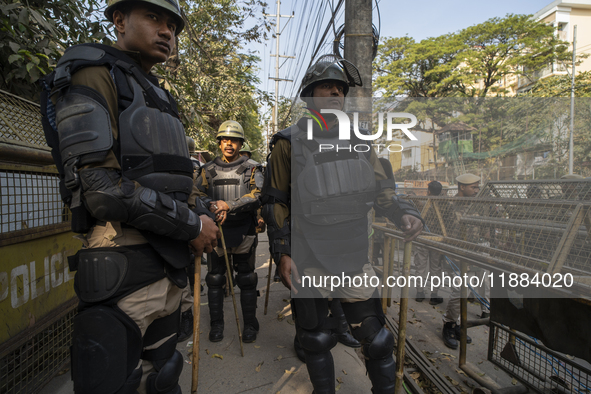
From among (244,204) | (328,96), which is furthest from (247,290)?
(328,96)

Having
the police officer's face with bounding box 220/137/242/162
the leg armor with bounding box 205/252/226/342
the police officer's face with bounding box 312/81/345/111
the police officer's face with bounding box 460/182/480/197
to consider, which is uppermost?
the police officer's face with bounding box 312/81/345/111

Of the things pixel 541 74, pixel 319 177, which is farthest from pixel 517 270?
pixel 541 74

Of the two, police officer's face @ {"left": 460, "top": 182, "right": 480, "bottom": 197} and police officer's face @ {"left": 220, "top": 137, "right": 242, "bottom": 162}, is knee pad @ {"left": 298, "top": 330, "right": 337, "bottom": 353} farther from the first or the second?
police officer's face @ {"left": 460, "top": 182, "right": 480, "bottom": 197}

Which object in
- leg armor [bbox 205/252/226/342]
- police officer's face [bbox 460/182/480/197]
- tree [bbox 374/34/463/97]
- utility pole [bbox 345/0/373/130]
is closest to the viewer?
leg armor [bbox 205/252/226/342]

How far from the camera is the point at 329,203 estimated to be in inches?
80.0

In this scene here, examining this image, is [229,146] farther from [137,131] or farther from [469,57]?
[469,57]

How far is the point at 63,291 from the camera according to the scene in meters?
2.42

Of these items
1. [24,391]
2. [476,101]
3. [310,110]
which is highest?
[476,101]

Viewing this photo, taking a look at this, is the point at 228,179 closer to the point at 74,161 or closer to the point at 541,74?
the point at 74,161

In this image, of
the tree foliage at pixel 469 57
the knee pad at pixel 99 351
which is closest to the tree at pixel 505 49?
the tree foliage at pixel 469 57

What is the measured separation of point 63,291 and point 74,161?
5.60 feet

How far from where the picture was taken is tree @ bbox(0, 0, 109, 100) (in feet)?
8.02

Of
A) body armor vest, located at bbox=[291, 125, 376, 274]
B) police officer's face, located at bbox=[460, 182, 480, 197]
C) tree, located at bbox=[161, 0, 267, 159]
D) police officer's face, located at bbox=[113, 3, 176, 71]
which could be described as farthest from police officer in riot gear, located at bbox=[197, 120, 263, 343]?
tree, located at bbox=[161, 0, 267, 159]

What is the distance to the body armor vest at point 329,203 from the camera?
6.66ft
